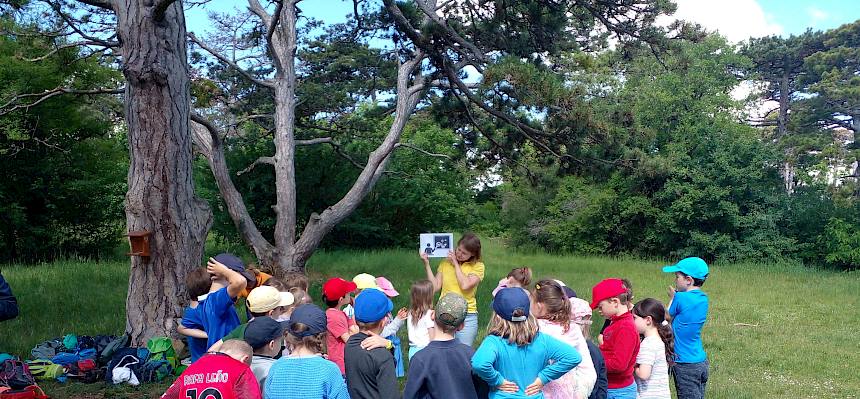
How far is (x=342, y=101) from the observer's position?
1697 cm

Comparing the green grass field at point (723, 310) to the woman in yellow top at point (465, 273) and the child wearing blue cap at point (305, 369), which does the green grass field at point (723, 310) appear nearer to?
the woman in yellow top at point (465, 273)

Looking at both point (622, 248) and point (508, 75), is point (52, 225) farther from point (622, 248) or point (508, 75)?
point (622, 248)

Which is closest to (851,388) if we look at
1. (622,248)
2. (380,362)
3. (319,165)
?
(380,362)

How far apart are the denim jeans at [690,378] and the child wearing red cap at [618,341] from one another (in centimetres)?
89

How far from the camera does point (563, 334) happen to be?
3.78m

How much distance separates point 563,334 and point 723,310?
10101 millimetres

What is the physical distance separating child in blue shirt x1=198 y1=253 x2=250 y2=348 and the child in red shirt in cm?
107

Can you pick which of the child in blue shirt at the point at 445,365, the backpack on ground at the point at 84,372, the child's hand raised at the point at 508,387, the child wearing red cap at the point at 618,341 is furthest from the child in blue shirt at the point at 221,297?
the backpack on ground at the point at 84,372

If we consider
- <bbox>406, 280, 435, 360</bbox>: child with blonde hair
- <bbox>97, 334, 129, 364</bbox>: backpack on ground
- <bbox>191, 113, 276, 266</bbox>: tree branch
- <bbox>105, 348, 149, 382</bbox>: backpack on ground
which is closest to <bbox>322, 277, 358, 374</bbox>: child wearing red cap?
<bbox>406, 280, 435, 360</bbox>: child with blonde hair

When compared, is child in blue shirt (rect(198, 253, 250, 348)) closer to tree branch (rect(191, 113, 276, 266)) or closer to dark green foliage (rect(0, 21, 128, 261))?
tree branch (rect(191, 113, 276, 266))

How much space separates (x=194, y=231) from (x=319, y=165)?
12.5 metres

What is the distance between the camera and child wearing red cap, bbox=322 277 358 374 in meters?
4.65

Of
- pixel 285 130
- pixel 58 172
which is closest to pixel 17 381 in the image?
pixel 285 130

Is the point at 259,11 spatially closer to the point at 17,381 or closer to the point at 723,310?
the point at 17,381
